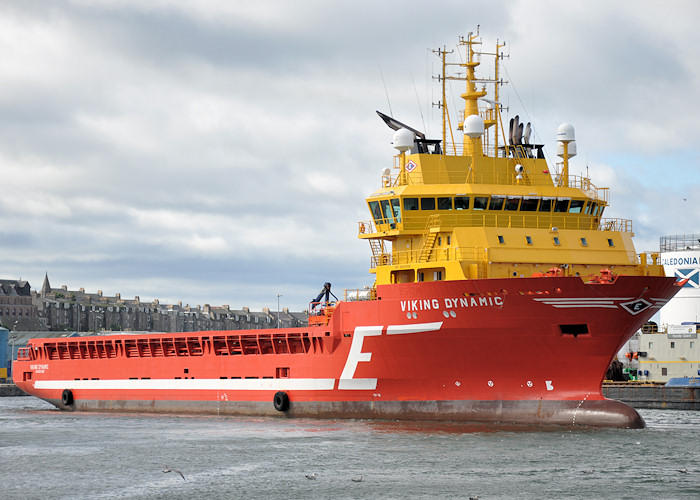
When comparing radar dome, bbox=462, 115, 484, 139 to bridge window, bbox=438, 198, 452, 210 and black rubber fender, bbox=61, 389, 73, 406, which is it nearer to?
bridge window, bbox=438, 198, 452, 210

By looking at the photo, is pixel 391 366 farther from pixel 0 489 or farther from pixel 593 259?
pixel 0 489

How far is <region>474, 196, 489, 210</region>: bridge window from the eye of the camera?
3306 centimetres

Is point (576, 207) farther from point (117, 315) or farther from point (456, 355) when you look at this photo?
point (117, 315)

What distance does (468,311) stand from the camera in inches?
1193

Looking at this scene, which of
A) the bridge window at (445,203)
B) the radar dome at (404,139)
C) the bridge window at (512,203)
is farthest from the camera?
the radar dome at (404,139)

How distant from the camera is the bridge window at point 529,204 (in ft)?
110

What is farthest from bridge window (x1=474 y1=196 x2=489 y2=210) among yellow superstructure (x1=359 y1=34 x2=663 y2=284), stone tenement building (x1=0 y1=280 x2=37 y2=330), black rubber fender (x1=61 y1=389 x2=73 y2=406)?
stone tenement building (x1=0 y1=280 x2=37 y2=330)

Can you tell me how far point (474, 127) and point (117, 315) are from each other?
12472 centimetres

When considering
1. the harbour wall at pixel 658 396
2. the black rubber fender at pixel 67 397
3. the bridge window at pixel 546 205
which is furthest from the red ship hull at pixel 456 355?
the harbour wall at pixel 658 396

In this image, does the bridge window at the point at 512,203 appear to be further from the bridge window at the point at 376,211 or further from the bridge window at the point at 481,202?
the bridge window at the point at 376,211

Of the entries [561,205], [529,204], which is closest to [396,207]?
[529,204]

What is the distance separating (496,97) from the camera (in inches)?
1457

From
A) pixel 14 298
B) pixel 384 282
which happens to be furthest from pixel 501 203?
pixel 14 298

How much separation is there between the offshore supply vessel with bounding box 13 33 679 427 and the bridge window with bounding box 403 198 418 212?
0.05 m
